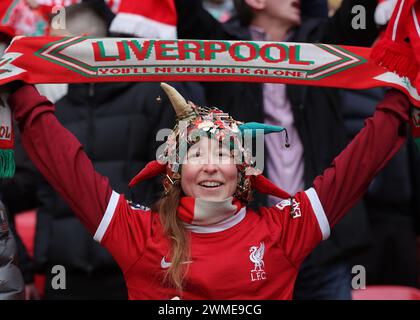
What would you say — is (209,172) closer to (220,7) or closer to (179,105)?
(179,105)

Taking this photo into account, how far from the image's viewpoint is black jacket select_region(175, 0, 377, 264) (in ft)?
13.1

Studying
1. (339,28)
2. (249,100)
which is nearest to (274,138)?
(249,100)

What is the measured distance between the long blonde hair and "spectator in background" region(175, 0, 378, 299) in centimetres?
79

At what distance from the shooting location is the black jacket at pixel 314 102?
13.1 feet

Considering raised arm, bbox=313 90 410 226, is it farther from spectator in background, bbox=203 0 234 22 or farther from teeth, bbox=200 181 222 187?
spectator in background, bbox=203 0 234 22

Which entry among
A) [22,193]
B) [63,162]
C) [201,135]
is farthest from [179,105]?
[22,193]

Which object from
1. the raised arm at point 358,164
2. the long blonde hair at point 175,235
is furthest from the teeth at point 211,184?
the raised arm at point 358,164

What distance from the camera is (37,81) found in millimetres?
3412

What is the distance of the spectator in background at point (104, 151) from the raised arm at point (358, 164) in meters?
0.88

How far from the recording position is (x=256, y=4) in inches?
169

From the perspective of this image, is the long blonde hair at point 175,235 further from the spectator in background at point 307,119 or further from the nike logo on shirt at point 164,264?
the spectator in background at point 307,119
